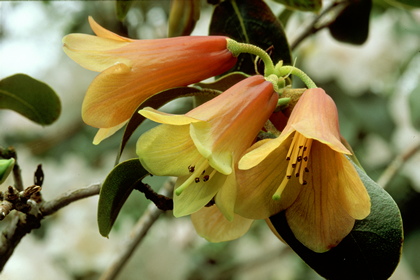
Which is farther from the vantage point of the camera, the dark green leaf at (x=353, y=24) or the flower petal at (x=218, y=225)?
the dark green leaf at (x=353, y=24)

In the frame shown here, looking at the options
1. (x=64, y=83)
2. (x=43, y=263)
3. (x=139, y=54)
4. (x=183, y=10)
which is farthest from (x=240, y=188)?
(x=64, y=83)

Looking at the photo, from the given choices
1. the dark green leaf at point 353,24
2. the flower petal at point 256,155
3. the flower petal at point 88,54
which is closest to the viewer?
the flower petal at point 256,155

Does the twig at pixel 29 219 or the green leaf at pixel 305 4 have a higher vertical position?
the green leaf at pixel 305 4

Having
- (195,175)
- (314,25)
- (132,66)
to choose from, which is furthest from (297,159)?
(314,25)

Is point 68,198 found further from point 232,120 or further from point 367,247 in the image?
point 367,247

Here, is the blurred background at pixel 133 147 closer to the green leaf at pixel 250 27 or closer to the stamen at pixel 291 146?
the green leaf at pixel 250 27

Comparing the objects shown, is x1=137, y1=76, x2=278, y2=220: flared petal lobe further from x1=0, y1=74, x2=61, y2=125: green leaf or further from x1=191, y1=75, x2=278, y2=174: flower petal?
x1=0, y1=74, x2=61, y2=125: green leaf

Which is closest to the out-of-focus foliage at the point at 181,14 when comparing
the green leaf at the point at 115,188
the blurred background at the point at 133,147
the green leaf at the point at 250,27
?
the green leaf at the point at 250,27
